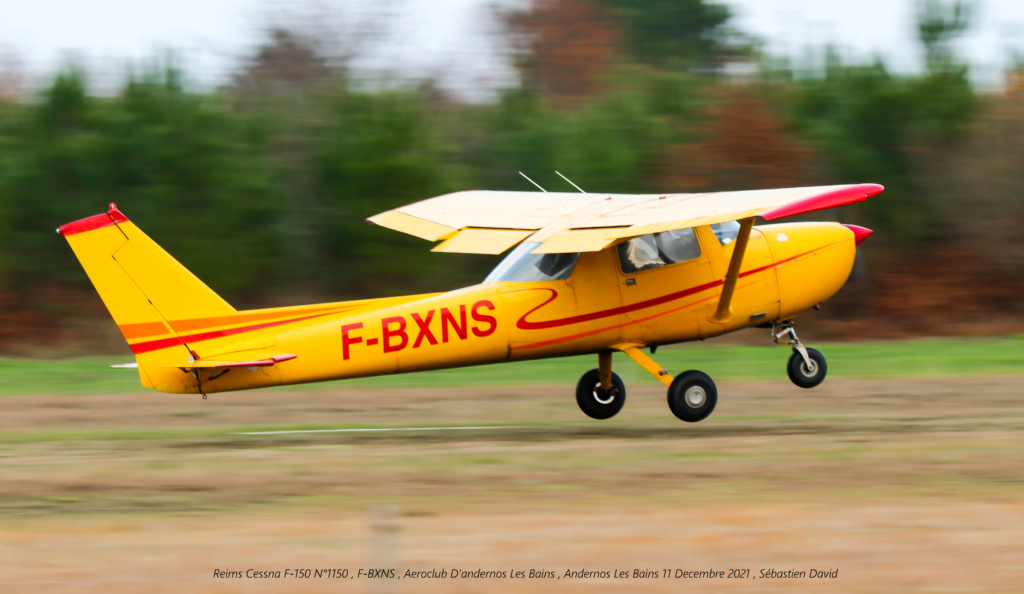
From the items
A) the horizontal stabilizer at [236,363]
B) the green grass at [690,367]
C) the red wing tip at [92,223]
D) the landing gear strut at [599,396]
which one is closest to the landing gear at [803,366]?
the landing gear strut at [599,396]

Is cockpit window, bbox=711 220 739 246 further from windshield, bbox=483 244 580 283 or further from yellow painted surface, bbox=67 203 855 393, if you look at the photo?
windshield, bbox=483 244 580 283

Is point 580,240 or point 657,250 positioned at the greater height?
point 580,240

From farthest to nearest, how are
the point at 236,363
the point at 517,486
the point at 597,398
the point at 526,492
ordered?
1. the point at 597,398
2. the point at 236,363
3. the point at 517,486
4. the point at 526,492

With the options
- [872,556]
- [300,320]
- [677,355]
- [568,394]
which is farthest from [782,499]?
[677,355]

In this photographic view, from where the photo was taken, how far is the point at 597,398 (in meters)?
13.4

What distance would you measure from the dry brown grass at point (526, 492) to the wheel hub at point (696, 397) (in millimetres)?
347

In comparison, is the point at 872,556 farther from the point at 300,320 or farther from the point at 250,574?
the point at 300,320

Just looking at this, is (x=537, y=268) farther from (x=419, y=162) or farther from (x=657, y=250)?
(x=419, y=162)

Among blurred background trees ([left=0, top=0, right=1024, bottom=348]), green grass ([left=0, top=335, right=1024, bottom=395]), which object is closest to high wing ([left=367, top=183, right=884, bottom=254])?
green grass ([left=0, top=335, right=1024, bottom=395])

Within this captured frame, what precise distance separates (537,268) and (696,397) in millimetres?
2300

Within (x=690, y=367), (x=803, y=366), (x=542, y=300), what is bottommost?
(x=690, y=367)

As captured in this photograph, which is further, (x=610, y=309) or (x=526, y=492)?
(x=610, y=309)

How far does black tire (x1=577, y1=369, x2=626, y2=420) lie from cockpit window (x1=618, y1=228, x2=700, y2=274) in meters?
1.67

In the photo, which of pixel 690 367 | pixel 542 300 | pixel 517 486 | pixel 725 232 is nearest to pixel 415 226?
pixel 542 300
